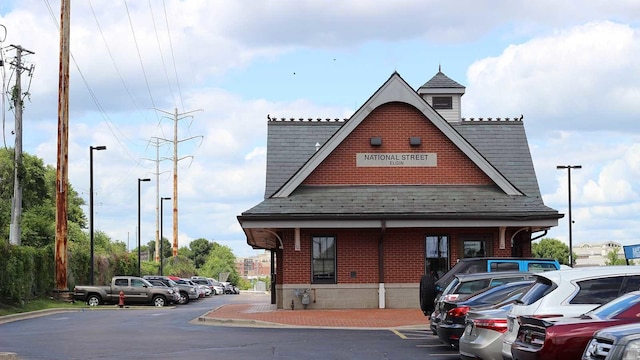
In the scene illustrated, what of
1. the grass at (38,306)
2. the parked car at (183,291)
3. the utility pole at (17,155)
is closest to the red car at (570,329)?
the grass at (38,306)

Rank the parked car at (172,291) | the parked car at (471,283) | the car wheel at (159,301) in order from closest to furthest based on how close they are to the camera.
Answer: the parked car at (471,283), the car wheel at (159,301), the parked car at (172,291)

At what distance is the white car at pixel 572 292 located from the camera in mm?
12102

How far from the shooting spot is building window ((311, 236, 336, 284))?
3116cm

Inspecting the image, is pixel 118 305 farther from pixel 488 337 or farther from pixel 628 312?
pixel 628 312

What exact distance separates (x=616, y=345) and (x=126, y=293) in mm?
37660

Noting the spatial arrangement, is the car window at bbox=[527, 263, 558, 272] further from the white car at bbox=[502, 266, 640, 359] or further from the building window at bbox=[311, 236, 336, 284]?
the white car at bbox=[502, 266, 640, 359]

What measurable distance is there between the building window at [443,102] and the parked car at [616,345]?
31.2 m

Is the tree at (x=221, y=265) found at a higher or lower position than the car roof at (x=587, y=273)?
lower

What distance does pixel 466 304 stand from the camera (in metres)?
16.5

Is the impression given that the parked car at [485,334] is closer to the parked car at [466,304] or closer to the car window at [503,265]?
the parked car at [466,304]

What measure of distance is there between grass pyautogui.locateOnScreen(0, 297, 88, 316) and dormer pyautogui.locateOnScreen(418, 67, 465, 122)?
1829cm

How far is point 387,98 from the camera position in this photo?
32781 millimetres

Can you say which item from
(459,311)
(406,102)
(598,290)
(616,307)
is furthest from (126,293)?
(616,307)

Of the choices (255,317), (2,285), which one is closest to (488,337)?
(255,317)
